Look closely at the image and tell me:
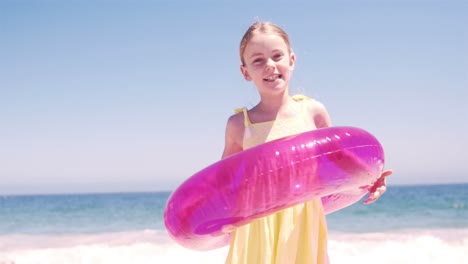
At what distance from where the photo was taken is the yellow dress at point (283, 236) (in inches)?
101

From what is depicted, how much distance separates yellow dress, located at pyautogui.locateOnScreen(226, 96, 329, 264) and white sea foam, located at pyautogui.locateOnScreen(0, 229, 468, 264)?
434cm

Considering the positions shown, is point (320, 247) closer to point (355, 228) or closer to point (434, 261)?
point (434, 261)

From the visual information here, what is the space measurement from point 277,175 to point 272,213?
164 millimetres

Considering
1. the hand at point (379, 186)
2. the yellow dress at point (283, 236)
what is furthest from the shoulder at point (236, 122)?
the hand at point (379, 186)

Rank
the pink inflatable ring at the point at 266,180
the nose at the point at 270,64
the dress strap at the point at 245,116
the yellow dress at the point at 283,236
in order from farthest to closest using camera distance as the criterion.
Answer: the dress strap at the point at 245,116 < the nose at the point at 270,64 < the yellow dress at the point at 283,236 < the pink inflatable ring at the point at 266,180

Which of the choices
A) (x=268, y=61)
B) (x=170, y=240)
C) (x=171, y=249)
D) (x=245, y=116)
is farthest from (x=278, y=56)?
(x=170, y=240)

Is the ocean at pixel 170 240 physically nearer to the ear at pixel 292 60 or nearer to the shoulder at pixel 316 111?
the shoulder at pixel 316 111

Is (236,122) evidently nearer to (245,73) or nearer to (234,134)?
(234,134)

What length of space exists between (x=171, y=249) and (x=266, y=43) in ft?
20.8

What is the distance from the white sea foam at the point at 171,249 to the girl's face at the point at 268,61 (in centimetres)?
448

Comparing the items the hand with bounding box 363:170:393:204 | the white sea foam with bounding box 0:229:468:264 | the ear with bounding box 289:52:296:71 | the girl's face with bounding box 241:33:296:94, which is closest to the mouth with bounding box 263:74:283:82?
the girl's face with bounding box 241:33:296:94

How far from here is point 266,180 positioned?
2422 mm

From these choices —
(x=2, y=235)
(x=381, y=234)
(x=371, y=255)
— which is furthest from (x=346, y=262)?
(x=2, y=235)

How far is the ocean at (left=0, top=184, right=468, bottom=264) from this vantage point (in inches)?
304
